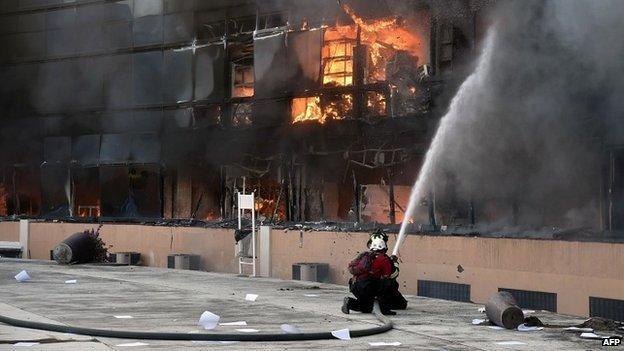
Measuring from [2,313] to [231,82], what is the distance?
12490mm

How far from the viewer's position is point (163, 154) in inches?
1032

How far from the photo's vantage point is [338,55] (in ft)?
72.1

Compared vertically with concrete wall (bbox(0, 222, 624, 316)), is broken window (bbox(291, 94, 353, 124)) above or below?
above

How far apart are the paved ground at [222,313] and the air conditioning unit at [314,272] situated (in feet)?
1.62

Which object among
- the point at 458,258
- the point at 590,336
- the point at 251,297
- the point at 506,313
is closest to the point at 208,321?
the point at 506,313

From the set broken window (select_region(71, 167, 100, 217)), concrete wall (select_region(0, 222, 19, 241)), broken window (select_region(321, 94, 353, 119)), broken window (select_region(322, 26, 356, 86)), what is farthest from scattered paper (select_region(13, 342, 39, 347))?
broken window (select_region(71, 167, 100, 217))

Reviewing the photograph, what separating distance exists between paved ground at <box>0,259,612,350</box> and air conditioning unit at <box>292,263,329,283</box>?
493 millimetres

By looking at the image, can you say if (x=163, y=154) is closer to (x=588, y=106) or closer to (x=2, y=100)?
(x=2, y=100)

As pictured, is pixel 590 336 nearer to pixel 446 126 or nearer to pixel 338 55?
pixel 446 126

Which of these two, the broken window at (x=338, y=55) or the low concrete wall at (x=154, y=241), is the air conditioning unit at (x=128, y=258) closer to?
the low concrete wall at (x=154, y=241)

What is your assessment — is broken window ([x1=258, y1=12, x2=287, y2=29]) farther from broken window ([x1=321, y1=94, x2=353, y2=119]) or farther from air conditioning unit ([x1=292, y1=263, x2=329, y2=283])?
air conditioning unit ([x1=292, y1=263, x2=329, y2=283])

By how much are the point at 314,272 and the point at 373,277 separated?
19.6ft

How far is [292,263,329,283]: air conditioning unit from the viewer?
19.3m

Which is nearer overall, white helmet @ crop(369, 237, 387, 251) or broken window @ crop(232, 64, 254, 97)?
white helmet @ crop(369, 237, 387, 251)
